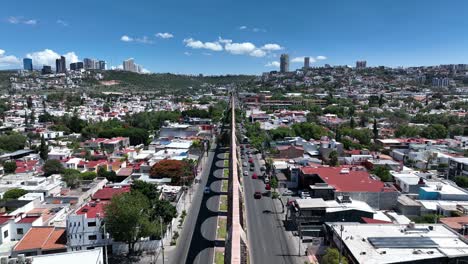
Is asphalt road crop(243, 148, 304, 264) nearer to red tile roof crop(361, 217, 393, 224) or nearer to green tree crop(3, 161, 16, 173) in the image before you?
red tile roof crop(361, 217, 393, 224)

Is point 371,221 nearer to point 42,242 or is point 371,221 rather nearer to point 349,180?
point 349,180

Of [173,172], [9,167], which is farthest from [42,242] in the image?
[9,167]

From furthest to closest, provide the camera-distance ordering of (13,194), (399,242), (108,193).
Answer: (13,194), (108,193), (399,242)

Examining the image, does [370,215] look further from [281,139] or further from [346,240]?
[281,139]

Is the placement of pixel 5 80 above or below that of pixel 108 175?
above

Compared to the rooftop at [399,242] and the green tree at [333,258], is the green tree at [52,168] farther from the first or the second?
the green tree at [333,258]

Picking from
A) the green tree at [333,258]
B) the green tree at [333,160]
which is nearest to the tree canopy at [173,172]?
the green tree at [333,160]
